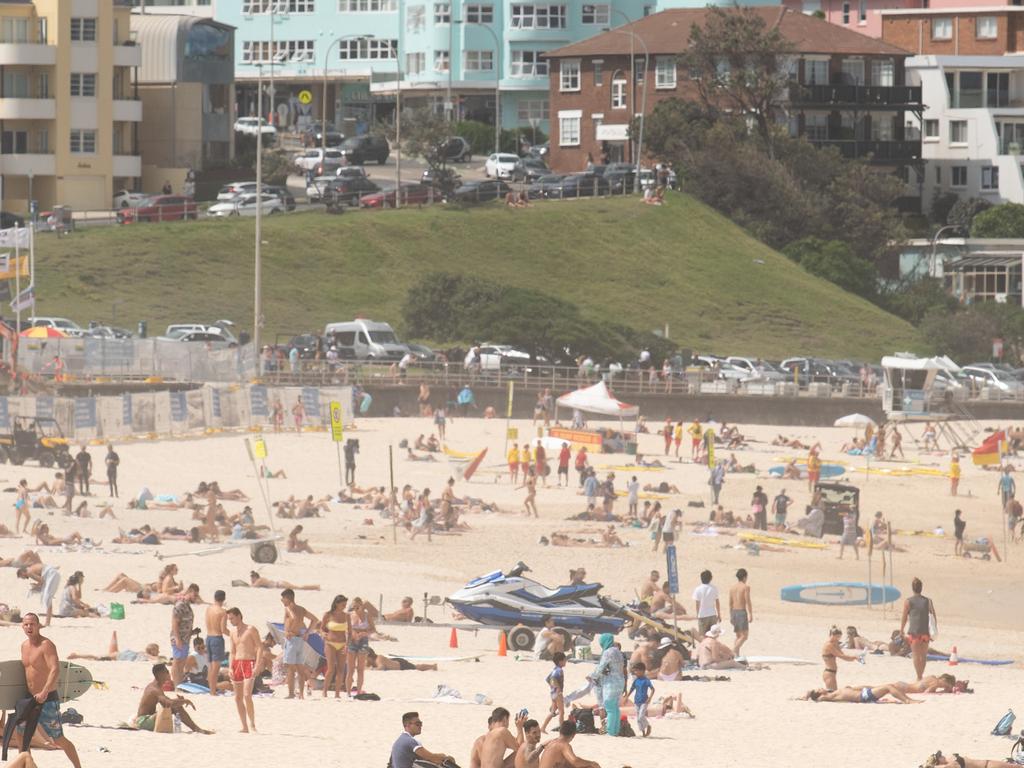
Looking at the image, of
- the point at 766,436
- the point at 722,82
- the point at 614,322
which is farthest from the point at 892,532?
the point at 722,82

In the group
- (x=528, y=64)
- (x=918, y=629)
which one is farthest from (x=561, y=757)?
(x=528, y=64)

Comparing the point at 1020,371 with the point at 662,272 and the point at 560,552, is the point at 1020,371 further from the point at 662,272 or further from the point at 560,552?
the point at 560,552

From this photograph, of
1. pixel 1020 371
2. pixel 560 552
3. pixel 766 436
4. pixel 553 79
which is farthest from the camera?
pixel 553 79

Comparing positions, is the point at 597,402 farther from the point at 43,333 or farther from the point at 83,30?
the point at 83,30

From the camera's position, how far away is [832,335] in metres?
67.6

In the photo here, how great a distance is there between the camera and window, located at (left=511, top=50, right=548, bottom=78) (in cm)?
10056

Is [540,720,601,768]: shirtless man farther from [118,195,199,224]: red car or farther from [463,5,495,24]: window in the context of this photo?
[463,5,495,24]: window

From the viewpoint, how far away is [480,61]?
102m

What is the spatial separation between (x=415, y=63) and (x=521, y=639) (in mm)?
80161

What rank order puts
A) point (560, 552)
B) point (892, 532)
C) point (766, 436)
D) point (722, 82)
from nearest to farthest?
1. point (560, 552)
2. point (892, 532)
3. point (766, 436)
4. point (722, 82)

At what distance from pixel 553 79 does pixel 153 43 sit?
52.6 ft

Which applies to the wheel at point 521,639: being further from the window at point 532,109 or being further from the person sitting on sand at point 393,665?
the window at point 532,109

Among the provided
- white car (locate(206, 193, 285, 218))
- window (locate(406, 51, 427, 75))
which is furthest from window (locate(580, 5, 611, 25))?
white car (locate(206, 193, 285, 218))

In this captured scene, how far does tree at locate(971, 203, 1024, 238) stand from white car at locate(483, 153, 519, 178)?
17.3m
